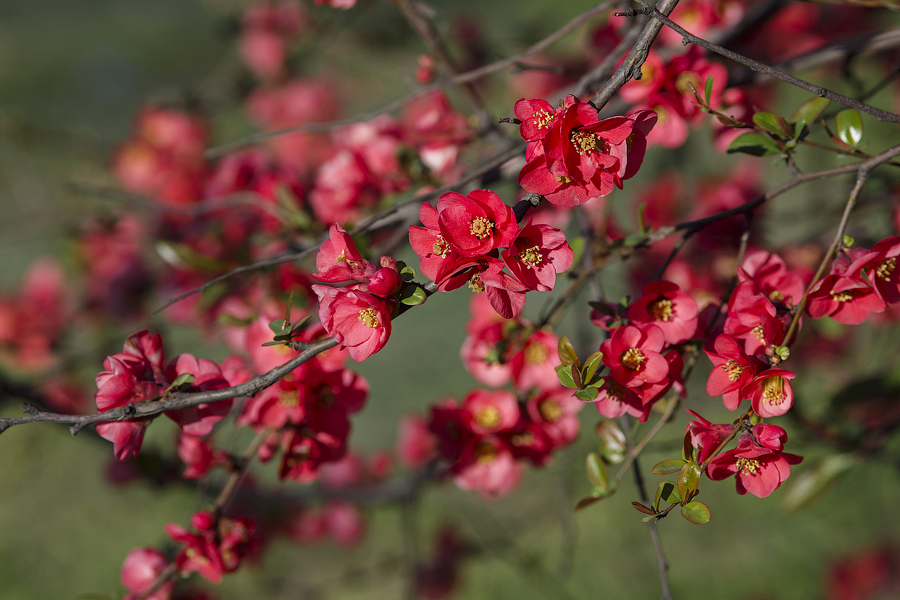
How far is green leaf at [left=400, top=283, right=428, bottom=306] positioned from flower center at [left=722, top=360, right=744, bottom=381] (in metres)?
0.29

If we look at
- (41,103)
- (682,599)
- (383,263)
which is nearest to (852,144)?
(383,263)

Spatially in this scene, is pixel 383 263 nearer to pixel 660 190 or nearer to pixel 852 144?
A: pixel 852 144

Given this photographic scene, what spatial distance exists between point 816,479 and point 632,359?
0.78 meters

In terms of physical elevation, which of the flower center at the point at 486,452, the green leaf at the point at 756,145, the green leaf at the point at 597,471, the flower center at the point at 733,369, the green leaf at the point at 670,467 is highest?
the green leaf at the point at 756,145

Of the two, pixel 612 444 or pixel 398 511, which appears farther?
pixel 398 511

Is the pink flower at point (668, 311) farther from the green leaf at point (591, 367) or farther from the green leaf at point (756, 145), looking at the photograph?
the green leaf at point (756, 145)

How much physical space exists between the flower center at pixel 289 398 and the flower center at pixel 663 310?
0.41 metres

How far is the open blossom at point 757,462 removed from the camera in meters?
0.49

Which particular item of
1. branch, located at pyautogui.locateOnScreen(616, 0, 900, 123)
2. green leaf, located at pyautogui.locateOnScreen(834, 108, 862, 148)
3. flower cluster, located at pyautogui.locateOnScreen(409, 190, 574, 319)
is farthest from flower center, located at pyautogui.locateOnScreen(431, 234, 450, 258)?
green leaf, located at pyautogui.locateOnScreen(834, 108, 862, 148)

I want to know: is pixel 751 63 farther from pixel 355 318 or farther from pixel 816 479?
pixel 816 479

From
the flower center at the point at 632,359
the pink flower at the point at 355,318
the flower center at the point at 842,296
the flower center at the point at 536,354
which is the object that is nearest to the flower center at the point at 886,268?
the flower center at the point at 842,296

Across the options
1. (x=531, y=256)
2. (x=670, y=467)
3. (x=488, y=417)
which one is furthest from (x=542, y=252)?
(x=488, y=417)

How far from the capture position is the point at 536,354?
30.3 inches

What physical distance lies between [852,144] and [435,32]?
577 mm
